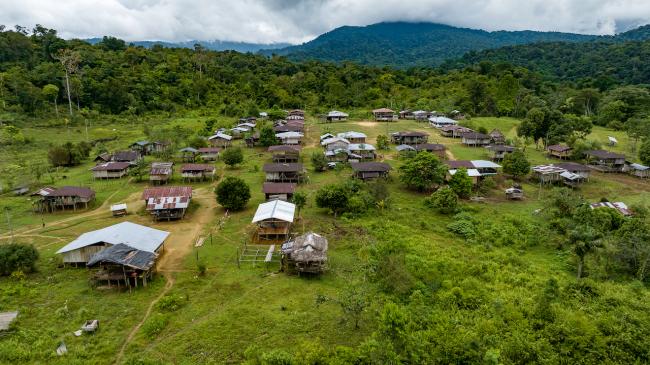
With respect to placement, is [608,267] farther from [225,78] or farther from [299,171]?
[225,78]

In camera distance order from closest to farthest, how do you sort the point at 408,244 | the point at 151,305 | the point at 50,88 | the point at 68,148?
the point at 151,305, the point at 408,244, the point at 68,148, the point at 50,88

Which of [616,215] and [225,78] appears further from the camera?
[225,78]

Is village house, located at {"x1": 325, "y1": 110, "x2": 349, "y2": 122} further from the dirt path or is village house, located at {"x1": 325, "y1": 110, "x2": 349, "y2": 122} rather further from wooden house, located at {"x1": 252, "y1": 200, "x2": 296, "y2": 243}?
wooden house, located at {"x1": 252, "y1": 200, "x2": 296, "y2": 243}

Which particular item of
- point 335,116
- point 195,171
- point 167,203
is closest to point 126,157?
point 195,171

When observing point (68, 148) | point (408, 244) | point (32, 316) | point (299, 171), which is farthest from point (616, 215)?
point (68, 148)

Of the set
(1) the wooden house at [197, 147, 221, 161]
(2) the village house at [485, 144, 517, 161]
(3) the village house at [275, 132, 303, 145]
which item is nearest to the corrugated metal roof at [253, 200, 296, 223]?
(1) the wooden house at [197, 147, 221, 161]

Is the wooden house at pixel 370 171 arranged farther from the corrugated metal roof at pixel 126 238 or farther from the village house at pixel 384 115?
the village house at pixel 384 115

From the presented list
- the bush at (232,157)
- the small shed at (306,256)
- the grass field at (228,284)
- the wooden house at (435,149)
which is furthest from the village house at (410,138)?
the small shed at (306,256)
